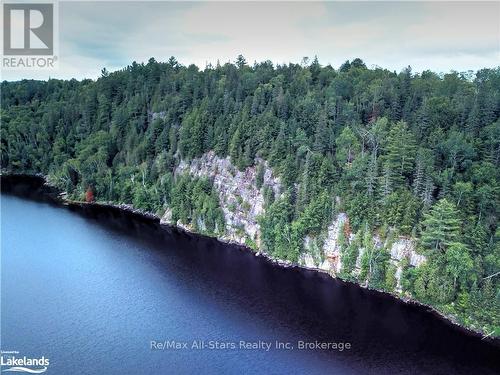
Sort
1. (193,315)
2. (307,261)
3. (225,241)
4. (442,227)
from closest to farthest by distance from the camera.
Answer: (193,315)
(442,227)
(307,261)
(225,241)

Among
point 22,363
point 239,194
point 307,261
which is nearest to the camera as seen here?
point 22,363

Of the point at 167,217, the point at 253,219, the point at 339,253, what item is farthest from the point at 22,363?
the point at 167,217

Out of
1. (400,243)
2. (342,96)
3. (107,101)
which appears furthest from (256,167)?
(107,101)

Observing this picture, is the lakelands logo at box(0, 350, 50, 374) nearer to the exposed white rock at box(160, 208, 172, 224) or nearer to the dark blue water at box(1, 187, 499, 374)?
the dark blue water at box(1, 187, 499, 374)

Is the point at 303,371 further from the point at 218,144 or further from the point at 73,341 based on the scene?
the point at 218,144

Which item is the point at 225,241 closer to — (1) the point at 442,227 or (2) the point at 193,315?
(2) the point at 193,315

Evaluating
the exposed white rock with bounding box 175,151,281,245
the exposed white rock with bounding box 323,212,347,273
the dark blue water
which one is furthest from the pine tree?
the exposed white rock with bounding box 175,151,281,245
